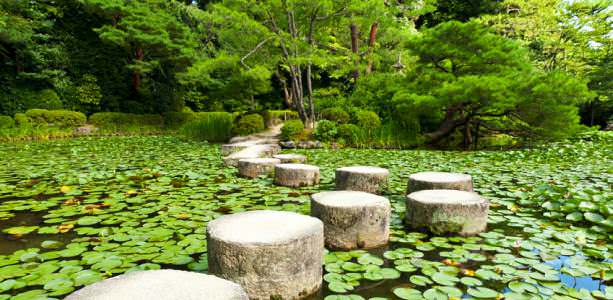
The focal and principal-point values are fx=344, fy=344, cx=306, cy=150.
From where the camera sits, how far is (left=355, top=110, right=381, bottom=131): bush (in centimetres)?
977

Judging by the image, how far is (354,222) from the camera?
7.97 feet

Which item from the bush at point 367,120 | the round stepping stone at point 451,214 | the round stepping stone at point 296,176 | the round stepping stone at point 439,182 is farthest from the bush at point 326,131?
the round stepping stone at point 451,214

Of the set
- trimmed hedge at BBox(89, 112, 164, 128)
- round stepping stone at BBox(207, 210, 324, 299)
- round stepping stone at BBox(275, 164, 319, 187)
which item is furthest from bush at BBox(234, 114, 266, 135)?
round stepping stone at BBox(207, 210, 324, 299)

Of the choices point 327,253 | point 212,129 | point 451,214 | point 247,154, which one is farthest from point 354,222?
point 212,129

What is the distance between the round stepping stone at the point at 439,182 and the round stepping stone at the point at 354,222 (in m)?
1.06

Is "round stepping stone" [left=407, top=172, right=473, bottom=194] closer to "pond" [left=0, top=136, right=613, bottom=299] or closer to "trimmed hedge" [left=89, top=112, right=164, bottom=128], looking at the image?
"pond" [left=0, top=136, right=613, bottom=299]

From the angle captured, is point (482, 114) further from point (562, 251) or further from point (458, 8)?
point (458, 8)

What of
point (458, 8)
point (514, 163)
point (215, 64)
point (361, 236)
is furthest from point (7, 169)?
point (458, 8)

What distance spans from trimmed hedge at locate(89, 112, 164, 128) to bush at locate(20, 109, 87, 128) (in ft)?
2.31

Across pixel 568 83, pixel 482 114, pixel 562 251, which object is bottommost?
pixel 562 251

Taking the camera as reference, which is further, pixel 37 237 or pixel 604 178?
pixel 604 178

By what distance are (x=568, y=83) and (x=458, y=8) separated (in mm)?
13342

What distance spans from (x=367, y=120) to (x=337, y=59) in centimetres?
191

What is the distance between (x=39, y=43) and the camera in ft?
47.4
